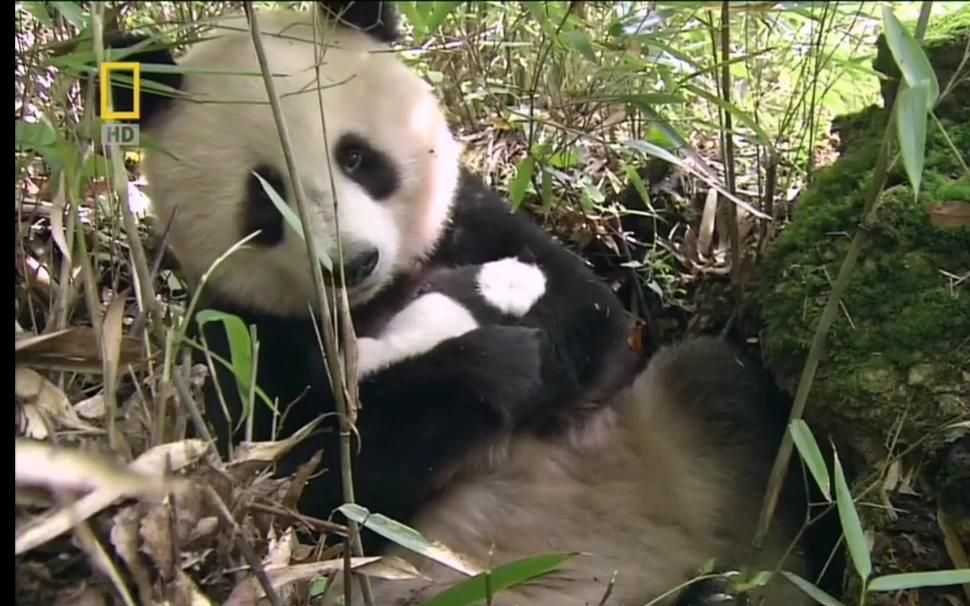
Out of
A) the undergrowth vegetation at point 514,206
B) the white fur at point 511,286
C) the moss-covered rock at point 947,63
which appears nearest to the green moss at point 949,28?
the moss-covered rock at point 947,63

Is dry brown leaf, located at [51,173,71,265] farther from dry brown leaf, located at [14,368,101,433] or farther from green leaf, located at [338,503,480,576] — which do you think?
green leaf, located at [338,503,480,576]

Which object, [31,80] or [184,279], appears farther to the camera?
[184,279]

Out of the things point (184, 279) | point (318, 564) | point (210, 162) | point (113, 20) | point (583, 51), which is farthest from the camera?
point (184, 279)

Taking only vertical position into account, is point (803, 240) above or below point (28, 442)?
above

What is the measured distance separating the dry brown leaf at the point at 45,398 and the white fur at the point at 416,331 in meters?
0.97

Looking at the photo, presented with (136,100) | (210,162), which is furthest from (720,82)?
(136,100)

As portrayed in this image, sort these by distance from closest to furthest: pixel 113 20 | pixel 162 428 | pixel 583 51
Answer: pixel 162 428 → pixel 583 51 → pixel 113 20

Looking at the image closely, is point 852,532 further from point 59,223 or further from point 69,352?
point 59,223

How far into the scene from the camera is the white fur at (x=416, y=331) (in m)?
2.21

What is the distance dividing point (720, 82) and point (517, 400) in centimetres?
106

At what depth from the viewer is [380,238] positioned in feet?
6.89

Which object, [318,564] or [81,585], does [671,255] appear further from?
[81,585]

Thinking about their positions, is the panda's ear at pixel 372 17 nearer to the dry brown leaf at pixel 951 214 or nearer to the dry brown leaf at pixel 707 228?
the dry brown leaf at pixel 707 228

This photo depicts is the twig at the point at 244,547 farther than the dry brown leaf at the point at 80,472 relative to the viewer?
Yes
